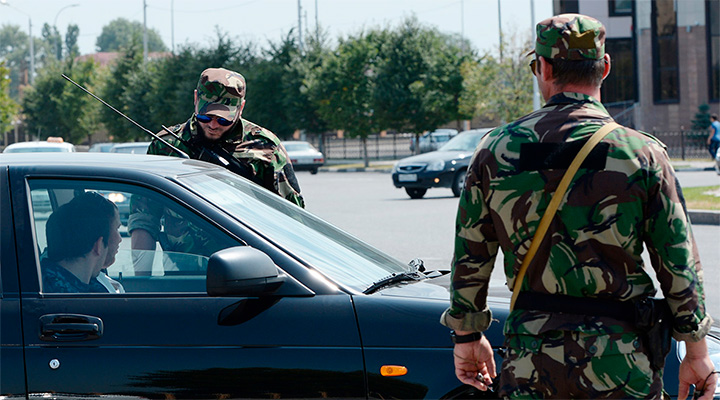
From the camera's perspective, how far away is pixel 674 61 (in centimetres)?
4306

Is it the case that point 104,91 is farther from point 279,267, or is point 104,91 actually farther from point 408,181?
point 279,267

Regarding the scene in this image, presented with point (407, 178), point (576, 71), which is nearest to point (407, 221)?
point (407, 178)

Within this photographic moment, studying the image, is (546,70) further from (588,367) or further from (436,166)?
(436,166)

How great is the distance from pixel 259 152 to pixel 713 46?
41.3 metres

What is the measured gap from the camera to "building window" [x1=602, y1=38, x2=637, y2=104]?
47594 mm

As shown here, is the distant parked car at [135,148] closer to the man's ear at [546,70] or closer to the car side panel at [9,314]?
the car side panel at [9,314]

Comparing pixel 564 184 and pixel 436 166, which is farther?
pixel 436 166

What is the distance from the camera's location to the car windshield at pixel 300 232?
3420 millimetres

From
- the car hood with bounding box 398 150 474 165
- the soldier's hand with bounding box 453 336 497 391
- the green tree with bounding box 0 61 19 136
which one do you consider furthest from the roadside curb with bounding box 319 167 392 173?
the soldier's hand with bounding box 453 336 497 391

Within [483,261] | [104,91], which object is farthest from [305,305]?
[104,91]

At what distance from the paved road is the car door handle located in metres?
1.66

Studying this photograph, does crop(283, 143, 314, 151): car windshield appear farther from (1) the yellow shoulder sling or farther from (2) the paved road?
(1) the yellow shoulder sling

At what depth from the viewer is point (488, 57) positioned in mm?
39375

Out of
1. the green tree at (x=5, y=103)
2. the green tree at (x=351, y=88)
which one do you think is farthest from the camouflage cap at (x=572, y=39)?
the green tree at (x=351, y=88)
